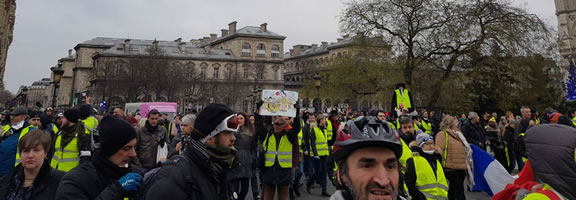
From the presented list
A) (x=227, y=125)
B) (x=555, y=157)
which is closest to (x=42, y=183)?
(x=227, y=125)

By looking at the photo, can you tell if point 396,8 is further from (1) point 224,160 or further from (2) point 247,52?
(2) point 247,52

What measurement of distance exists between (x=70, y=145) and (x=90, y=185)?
3646mm

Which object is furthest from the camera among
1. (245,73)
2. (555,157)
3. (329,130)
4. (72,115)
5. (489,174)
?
(245,73)

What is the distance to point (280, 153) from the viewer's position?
5.77 metres

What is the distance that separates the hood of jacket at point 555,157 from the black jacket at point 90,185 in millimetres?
2630

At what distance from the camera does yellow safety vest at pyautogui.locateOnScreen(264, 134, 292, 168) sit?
5719mm

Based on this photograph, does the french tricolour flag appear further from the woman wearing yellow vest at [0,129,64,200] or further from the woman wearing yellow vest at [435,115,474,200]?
the woman wearing yellow vest at [0,129,64,200]

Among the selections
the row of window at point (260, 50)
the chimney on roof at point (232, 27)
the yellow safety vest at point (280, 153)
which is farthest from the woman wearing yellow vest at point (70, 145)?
the chimney on roof at point (232, 27)

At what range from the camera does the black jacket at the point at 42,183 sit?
2863 mm

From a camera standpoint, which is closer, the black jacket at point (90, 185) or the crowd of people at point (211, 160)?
the crowd of people at point (211, 160)

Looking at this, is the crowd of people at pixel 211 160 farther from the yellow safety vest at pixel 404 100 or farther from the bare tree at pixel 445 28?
the bare tree at pixel 445 28

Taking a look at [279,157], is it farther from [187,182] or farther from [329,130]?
[329,130]

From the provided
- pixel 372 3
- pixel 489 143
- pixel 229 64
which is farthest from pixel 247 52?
pixel 489 143

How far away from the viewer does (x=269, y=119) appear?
6.57m
